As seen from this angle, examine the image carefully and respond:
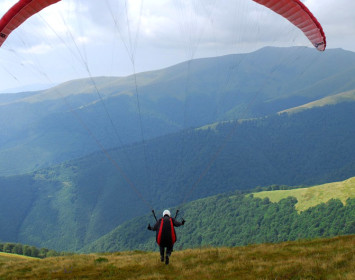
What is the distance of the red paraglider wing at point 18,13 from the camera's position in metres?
10.7

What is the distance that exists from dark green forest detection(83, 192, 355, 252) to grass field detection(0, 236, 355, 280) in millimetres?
82550

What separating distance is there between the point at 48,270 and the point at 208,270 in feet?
21.4

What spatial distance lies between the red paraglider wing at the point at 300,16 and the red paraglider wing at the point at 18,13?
893 centimetres

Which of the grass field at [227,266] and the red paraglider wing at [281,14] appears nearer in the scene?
the grass field at [227,266]

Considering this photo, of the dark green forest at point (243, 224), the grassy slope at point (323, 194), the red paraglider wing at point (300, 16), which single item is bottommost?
the dark green forest at point (243, 224)

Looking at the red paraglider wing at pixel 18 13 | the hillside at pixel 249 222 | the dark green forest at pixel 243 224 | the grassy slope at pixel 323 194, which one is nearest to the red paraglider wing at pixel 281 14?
the red paraglider wing at pixel 18 13

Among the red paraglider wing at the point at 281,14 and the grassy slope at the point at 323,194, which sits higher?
the red paraglider wing at the point at 281,14

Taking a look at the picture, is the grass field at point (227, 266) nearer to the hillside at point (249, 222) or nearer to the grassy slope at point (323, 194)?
the hillside at point (249, 222)

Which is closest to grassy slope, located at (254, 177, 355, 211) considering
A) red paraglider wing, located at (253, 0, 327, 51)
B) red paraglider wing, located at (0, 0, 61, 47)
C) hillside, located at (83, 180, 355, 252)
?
hillside, located at (83, 180, 355, 252)

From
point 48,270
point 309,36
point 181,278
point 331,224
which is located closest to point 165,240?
point 181,278

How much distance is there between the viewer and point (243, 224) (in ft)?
432

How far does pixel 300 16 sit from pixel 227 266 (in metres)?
10.9

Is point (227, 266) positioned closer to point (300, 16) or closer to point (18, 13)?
point (300, 16)

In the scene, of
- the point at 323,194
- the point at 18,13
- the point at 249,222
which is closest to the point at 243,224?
the point at 249,222
